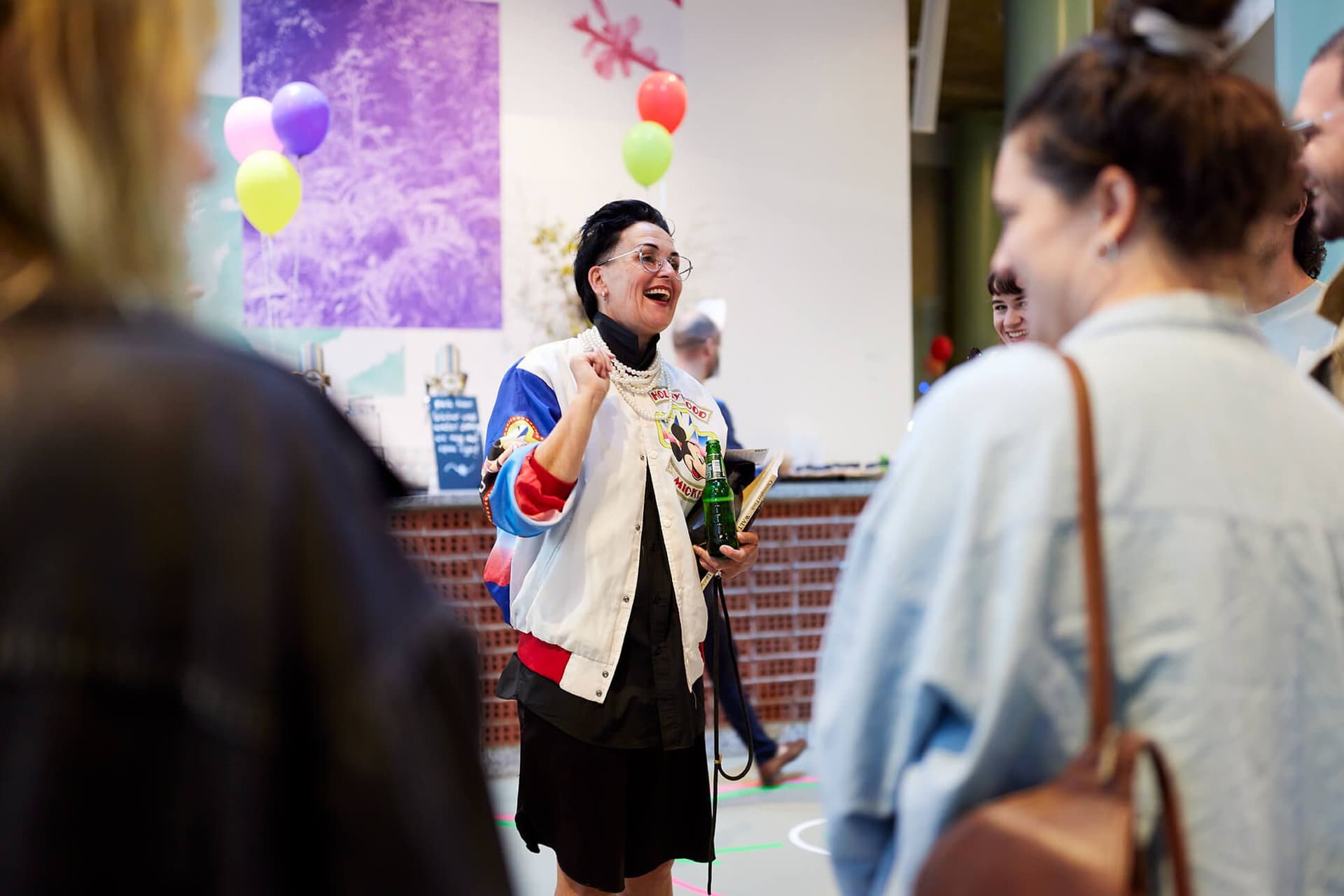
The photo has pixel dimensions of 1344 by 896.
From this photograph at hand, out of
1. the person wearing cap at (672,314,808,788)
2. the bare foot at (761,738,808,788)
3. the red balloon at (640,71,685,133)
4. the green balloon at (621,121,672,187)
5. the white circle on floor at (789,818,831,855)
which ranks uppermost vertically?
the red balloon at (640,71,685,133)

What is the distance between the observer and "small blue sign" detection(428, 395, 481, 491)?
4.91 m

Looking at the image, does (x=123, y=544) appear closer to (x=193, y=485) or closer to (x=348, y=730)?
(x=193, y=485)

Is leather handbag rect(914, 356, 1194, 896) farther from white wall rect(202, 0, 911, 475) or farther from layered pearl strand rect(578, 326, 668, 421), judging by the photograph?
white wall rect(202, 0, 911, 475)

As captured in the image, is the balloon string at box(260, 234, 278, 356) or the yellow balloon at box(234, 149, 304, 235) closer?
the yellow balloon at box(234, 149, 304, 235)

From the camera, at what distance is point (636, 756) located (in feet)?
7.73

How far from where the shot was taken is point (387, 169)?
6.25 meters

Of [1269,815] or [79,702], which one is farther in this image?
[1269,815]

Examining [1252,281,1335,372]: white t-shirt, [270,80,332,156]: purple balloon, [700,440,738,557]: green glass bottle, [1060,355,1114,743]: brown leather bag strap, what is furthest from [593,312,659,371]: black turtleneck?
[270,80,332,156]: purple balloon

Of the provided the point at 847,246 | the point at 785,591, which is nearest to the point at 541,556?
the point at 785,591

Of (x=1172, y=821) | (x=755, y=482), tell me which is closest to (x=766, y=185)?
(x=755, y=482)

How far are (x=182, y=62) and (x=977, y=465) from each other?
0.71m

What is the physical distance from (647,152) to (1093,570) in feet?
15.9

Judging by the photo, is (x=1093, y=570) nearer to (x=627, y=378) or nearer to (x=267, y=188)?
(x=627, y=378)

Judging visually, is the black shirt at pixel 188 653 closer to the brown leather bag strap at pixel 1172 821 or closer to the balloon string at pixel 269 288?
the brown leather bag strap at pixel 1172 821
